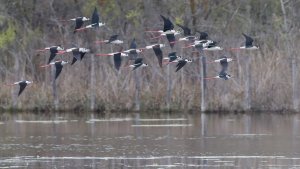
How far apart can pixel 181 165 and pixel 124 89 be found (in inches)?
609

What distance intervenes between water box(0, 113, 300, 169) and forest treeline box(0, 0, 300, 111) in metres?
0.88

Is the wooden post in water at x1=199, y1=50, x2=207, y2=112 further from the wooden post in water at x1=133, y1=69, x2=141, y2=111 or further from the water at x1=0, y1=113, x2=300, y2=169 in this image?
the wooden post in water at x1=133, y1=69, x2=141, y2=111

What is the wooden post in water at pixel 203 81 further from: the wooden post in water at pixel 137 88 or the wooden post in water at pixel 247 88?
the wooden post in water at pixel 137 88

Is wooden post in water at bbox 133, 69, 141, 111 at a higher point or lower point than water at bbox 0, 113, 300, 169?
higher

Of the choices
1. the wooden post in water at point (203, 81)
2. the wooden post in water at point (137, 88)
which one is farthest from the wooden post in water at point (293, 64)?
the wooden post in water at point (137, 88)

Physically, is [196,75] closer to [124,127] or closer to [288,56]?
[288,56]

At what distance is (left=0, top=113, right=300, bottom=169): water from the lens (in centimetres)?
2478

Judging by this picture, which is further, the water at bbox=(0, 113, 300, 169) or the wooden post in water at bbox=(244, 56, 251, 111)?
the wooden post in water at bbox=(244, 56, 251, 111)

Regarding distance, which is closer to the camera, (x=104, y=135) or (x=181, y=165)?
(x=181, y=165)

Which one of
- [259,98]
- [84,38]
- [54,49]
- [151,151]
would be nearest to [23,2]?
[84,38]

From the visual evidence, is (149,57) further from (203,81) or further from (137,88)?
(203,81)

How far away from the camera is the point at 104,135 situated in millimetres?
31047

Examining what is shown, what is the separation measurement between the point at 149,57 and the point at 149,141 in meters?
11.3

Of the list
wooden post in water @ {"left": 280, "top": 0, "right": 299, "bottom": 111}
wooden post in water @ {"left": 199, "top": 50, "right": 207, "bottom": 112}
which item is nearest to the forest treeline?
wooden post in water @ {"left": 280, "top": 0, "right": 299, "bottom": 111}
